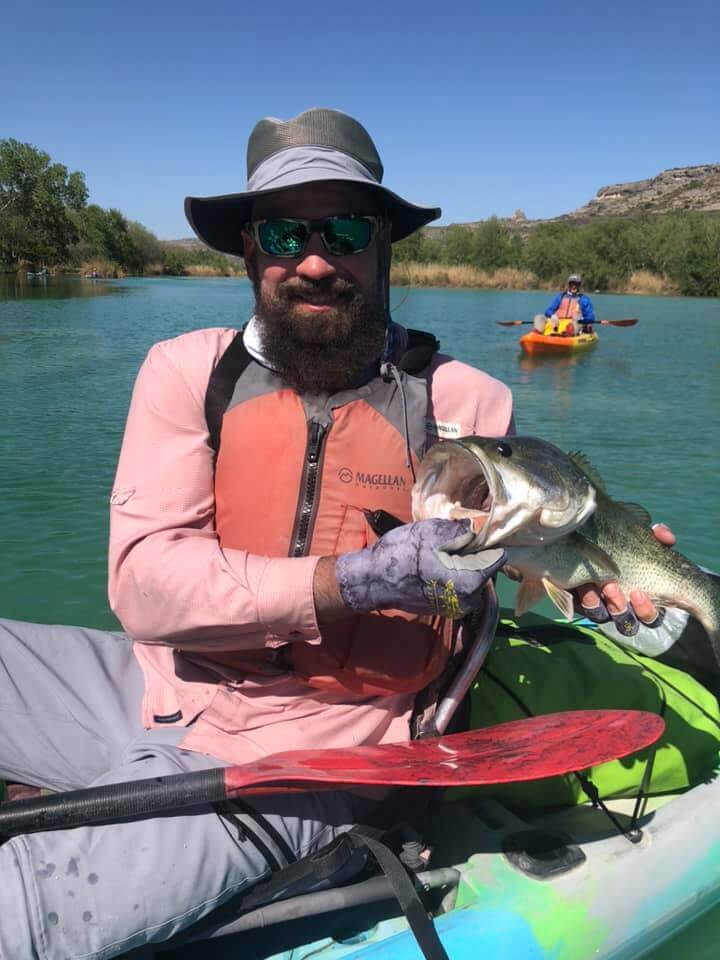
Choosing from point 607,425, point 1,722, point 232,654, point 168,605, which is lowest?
point 607,425

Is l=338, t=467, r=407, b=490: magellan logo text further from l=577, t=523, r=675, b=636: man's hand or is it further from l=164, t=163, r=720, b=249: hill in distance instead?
l=164, t=163, r=720, b=249: hill in distance

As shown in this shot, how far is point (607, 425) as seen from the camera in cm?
1360

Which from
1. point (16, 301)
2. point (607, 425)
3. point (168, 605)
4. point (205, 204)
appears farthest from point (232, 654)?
point (16, 301)

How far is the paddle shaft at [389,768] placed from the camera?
6.60ft

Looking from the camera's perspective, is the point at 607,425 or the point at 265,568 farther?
the point at 607,425

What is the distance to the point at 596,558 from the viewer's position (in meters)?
2.67

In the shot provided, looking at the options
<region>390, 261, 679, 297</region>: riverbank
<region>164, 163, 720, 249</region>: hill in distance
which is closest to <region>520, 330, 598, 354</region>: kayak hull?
<region>390, 261, 679, 297</region>: riverbank

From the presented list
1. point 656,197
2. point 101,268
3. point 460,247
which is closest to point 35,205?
point 101,268

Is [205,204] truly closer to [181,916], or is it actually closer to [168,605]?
[168,605]

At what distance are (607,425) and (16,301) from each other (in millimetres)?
32467

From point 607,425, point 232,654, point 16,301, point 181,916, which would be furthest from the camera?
point 16,301

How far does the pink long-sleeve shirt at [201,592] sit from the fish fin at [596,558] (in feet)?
1.83

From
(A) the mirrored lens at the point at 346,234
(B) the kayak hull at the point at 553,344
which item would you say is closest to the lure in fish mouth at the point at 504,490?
(A) the mirrored lens at the point at 346,234

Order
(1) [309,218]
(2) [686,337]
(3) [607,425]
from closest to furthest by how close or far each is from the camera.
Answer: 1. (1) [309,218]
2. (3) [607,425]
3. (2) [686,337]
